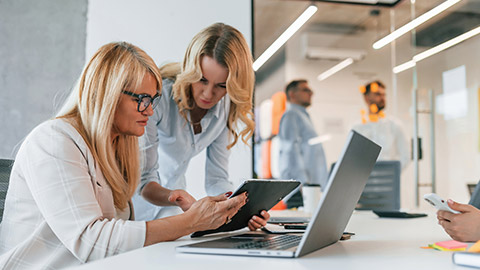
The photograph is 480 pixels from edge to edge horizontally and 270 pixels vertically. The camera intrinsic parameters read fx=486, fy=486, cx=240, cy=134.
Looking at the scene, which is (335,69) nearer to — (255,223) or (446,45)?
(446,45)

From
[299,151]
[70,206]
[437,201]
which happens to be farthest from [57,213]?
[299,151]

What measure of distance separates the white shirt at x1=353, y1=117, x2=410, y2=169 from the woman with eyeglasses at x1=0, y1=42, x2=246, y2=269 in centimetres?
445

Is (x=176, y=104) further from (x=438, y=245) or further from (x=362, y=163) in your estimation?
(x=438, y=245)

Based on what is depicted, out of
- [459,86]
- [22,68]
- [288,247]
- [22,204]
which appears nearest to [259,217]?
[288,247]

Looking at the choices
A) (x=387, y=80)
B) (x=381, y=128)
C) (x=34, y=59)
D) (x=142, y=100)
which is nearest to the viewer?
(x=142, y=100)

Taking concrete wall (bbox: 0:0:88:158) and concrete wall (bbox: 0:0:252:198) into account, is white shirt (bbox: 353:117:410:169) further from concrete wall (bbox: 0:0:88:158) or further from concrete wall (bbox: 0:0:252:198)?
concrete wall (bbox: 0:0:88:158)

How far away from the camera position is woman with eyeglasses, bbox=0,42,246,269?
111cm

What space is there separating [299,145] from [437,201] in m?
4.31

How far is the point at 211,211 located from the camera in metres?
1.19

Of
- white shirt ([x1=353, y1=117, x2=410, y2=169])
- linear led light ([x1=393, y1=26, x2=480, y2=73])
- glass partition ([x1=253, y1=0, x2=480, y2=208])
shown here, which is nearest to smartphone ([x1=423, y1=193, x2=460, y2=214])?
glass partition ([x1=253, y1=0, x2=480, y2=208])

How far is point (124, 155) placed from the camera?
154 cm

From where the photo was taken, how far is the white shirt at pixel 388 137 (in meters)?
5.48

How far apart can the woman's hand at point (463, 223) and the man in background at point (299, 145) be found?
3.94m

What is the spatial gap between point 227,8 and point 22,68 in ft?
4.75
